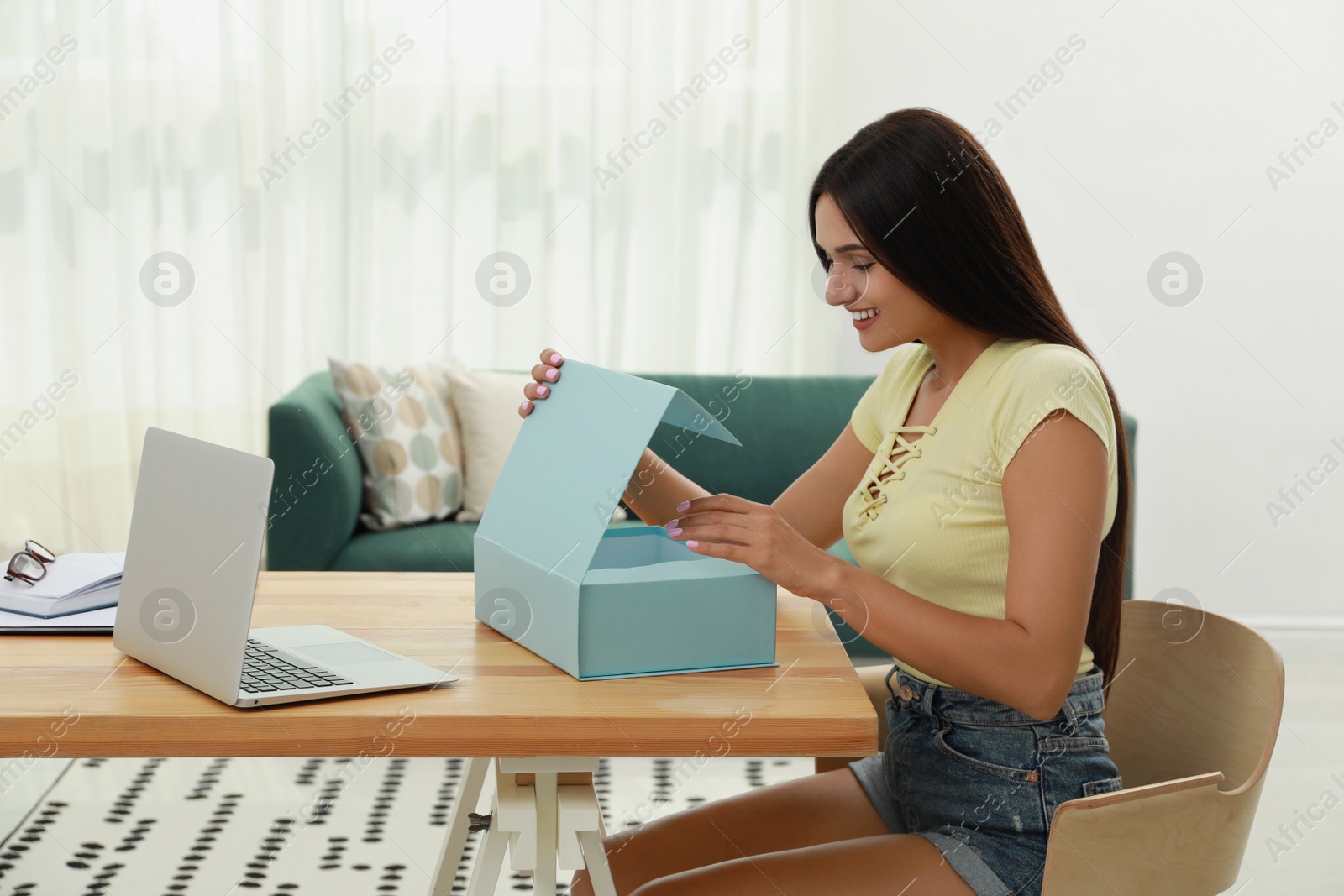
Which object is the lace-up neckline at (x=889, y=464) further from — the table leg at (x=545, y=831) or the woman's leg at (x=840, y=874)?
the table leg at (x=545, y=831)

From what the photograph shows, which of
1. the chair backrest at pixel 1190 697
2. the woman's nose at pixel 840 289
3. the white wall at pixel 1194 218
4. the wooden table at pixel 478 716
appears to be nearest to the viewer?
the wooden table at pixel 478 716

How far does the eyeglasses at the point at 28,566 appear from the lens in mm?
1222

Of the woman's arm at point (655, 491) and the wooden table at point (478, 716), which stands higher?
the woman's arm at point (655, 491)

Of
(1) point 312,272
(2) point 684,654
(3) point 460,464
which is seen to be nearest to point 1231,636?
(2) point 684,654

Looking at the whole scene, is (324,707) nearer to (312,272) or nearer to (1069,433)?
(1069,433)

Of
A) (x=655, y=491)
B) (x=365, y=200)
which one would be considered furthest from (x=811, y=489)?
(x=365, y=200)

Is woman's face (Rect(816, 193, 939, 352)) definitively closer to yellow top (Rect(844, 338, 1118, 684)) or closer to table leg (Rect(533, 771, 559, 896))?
yellow top (Rect(844, 338, 1118, 684))

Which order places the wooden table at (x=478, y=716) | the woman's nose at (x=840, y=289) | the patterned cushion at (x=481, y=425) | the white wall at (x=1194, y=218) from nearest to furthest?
1. the wooden table at (x=478, y=716)
2. the woman's nose at (x=840, y=289)
3. the patterned cushion at (x=481, y=425)
4. the white wall at (x=1194, y=218)

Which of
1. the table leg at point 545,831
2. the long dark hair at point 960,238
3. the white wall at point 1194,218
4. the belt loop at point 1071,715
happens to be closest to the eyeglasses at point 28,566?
the table leg at point 545,831

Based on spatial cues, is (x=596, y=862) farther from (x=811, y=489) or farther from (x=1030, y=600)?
(x=811, y=489)

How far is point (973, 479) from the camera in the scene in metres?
1.16

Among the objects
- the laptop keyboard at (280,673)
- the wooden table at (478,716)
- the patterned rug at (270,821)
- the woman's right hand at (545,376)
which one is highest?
the woman's right hand at (545,376)

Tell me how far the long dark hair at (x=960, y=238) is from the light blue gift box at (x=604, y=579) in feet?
0.89

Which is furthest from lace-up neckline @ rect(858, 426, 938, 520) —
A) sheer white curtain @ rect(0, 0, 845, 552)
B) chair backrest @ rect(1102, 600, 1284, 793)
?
sheer white curtain @ rect(0, 0, 845, 552)
